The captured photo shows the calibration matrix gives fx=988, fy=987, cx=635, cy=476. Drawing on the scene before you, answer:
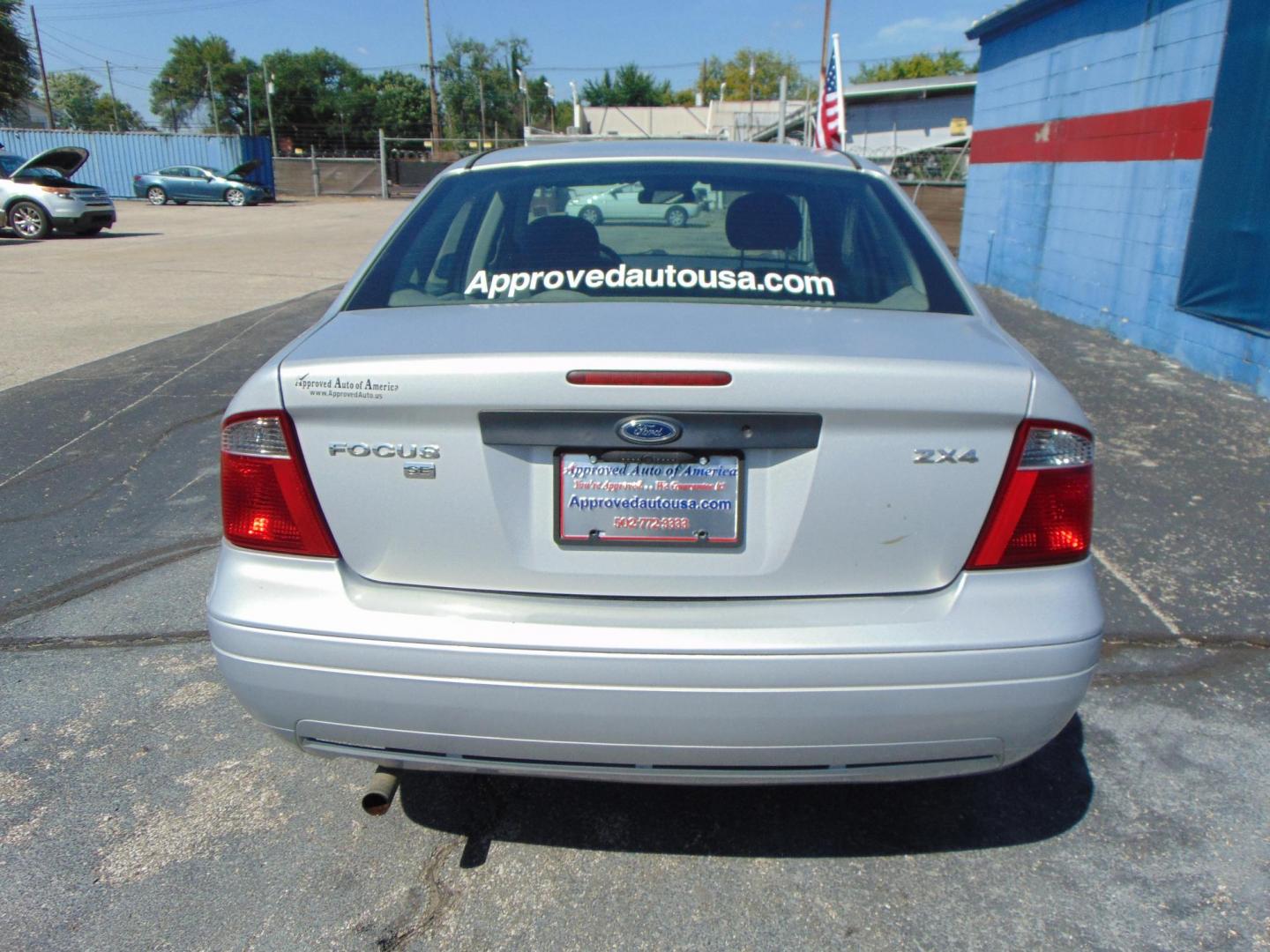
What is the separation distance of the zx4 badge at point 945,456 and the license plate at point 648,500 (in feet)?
1.17

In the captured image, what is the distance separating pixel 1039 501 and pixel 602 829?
4.49 feet

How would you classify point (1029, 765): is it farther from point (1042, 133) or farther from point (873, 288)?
point (1042, 133)

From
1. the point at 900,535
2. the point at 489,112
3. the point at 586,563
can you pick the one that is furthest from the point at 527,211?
the point at 489,112

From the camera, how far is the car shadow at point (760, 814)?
2.52 meters

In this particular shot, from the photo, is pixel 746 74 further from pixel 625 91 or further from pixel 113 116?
pixel 113 116

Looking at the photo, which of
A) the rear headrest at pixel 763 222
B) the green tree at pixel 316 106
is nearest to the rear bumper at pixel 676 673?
the rear headrest at pixel 763 222

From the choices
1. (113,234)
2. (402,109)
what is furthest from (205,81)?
(113,234)

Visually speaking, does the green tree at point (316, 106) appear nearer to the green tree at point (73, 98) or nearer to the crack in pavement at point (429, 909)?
the green tree at point (73, 98)

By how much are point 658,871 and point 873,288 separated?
158cm

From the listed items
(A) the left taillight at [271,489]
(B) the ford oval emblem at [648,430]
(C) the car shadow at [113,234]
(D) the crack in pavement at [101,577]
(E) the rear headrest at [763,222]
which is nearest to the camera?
(B) the ford oval emblem at [648,430]

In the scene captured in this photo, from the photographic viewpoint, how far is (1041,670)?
2012 millimetres

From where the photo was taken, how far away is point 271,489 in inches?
83.2

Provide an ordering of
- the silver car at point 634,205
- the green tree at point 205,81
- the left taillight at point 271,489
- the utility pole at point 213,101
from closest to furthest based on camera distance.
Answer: the left taillight at point 271,489 < the silver car at point 634,205 < the utility pole at point 213,101 < the green tree at point 205,81

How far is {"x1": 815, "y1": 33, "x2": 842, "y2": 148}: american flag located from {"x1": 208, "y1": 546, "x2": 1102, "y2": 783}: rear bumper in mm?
14479
